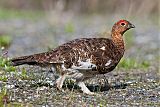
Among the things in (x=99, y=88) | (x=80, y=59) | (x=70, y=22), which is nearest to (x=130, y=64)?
(x=99, y=88)

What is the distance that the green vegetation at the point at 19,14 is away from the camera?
92.2 feet

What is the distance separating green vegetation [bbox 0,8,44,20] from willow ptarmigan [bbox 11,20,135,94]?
62.8 feet

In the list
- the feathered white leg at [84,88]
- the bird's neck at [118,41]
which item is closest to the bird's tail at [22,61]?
the feathered white leg at [84,88]

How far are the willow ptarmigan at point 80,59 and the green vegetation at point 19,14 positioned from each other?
19.1 m

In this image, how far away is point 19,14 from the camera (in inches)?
1152

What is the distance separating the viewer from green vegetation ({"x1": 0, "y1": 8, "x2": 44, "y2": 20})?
28094 millimetres

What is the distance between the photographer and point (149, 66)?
13102mm

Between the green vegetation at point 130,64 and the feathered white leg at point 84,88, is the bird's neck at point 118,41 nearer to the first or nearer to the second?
the feathered white leg at point 84,88

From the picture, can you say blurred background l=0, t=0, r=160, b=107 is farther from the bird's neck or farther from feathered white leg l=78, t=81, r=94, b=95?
the bird's neck

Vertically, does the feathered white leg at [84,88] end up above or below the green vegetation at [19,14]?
below

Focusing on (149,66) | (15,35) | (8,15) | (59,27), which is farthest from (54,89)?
(8,15)

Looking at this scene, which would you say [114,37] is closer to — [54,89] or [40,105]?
[54,89]

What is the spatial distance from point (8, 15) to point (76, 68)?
66.8 ft

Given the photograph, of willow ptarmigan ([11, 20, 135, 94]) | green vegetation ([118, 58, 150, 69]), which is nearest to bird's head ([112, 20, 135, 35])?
willow ptarmigan ([11, 20, 135, 94])
